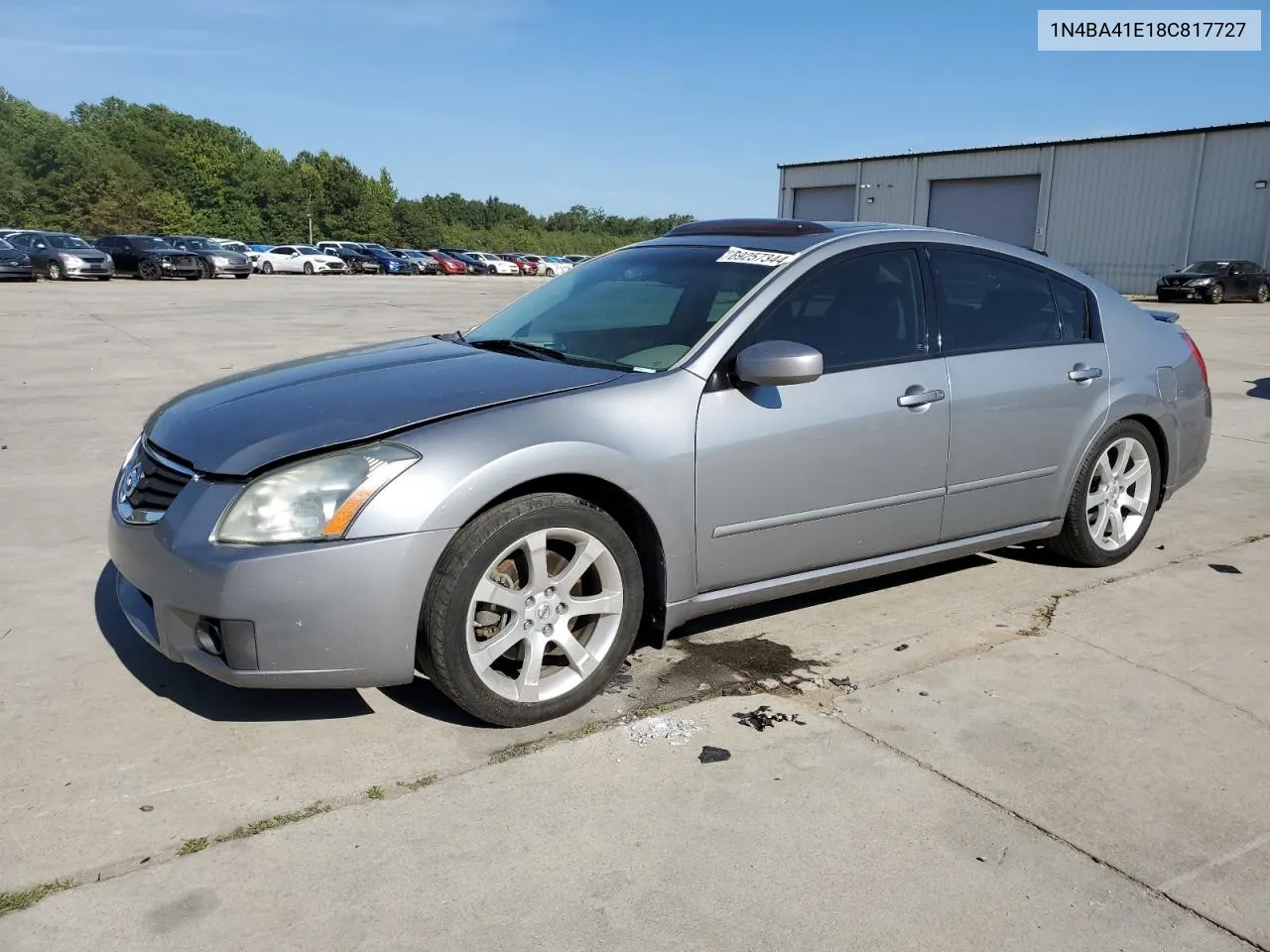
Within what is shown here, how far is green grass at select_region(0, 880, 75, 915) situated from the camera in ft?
7.55

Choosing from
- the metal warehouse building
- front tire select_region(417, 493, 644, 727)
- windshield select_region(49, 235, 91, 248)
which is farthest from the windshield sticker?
windshield select_region(49, 235, 91, 248)

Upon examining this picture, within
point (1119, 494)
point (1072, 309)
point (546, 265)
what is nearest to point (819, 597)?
point (1119, 494)

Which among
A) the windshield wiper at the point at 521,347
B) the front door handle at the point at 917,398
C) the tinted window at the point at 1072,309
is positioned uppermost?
the tinted window at the point at 1072,309

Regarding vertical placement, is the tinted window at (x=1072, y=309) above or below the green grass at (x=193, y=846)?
above

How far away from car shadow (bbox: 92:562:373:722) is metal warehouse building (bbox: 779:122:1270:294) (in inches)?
1342

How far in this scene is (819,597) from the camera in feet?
14.5

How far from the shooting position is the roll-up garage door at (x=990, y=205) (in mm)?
40469

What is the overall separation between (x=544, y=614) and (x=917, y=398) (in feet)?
5.53

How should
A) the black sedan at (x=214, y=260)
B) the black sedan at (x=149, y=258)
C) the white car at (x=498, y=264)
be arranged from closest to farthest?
the black sedan at (x=149, y=258) < the black sedan at (x=214, y=260) < the white car at (x=498, y=264)

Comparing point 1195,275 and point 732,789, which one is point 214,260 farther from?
point 732,789

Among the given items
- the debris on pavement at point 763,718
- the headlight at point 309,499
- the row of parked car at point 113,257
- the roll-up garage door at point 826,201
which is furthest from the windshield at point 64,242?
the debris on pavement at point 763,718

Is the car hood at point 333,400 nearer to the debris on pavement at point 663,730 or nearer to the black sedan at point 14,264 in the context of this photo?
the debris on pavement at point 663,730

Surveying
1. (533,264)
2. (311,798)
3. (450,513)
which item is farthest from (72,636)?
(533,264)

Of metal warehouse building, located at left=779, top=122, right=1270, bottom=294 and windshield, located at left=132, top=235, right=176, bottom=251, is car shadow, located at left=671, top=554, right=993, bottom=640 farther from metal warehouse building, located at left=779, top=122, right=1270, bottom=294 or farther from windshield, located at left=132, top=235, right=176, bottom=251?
windshield, located at left=132, top=235, right=176, bottom=251
